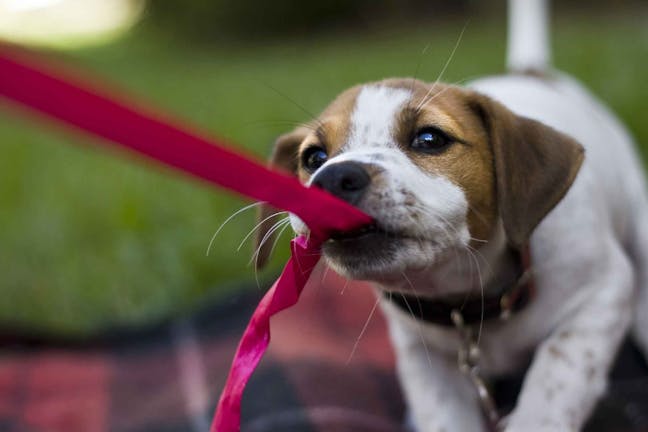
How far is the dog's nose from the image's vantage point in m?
2.05

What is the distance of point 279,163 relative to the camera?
298 cm

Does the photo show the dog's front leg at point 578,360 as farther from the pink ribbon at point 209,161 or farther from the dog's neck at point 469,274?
the pink ribbon at point 209,161

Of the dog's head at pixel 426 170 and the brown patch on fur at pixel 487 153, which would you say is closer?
the dog's head at pixel 426 170

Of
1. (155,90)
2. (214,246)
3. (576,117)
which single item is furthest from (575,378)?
(155,90)

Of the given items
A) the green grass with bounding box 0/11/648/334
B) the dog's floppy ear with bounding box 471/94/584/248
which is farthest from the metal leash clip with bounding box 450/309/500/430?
the green grass with bounding box 0/11/648/334

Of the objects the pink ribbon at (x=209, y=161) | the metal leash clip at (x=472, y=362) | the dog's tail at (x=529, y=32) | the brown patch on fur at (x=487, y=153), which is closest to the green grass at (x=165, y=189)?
the dog's tail at (x=529, y=32)

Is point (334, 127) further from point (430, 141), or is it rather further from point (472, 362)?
point (472, 362)

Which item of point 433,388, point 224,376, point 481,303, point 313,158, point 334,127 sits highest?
point 334,127

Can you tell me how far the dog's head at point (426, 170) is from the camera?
2119 mm

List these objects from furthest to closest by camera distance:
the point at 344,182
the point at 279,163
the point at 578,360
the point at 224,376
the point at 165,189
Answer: the point at 165,189, the point at 224,376, the point at 279,163, the point at 578,360, the point at 344,182

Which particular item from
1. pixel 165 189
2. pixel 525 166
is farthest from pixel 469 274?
pixel 165 189

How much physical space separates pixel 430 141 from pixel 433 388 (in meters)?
0.81

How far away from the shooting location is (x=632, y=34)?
30.6 feet

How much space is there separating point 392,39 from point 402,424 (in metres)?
11.9
